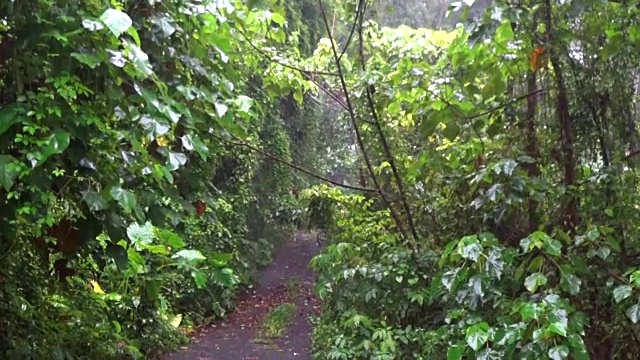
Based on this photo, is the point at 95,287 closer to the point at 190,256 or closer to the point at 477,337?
the point at 190,256

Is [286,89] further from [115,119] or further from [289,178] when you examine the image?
[289,178]

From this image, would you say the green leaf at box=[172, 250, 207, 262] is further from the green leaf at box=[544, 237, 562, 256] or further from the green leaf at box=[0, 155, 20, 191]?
the green leaf at box=[544, 237, 562, 256]

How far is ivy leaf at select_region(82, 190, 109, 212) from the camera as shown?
1.73m

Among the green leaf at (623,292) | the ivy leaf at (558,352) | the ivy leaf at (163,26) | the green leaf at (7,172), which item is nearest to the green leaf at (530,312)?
the ivy leaf at (558,352)

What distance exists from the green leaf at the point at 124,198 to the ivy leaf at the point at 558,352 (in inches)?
51.3

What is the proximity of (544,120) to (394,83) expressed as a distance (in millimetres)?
812

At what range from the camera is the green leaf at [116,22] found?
149cm

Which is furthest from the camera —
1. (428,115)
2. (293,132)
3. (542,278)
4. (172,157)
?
(293,132)

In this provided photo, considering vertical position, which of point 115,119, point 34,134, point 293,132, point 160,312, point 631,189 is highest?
point 293,132

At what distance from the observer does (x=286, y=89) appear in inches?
155

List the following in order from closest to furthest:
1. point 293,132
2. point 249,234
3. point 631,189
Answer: point 631,189
point 249,234
point 293,132

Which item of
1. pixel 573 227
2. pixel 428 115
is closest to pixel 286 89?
pixel 428 115

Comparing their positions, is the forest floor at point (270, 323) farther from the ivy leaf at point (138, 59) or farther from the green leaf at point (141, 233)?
the ivy leaf at point (138, 59)

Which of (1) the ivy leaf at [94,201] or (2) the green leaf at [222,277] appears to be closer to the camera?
(1) the ivy leaf at [94,201]
